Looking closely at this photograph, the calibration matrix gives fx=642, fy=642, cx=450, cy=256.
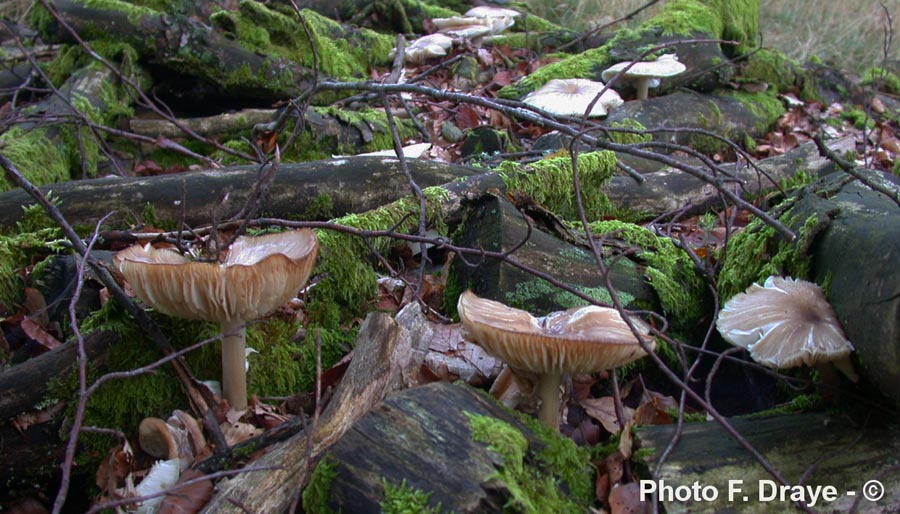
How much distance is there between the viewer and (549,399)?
89.9 inches

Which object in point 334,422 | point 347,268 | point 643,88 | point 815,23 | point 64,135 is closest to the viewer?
point 334,422

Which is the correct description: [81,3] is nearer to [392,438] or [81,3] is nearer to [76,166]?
[76,166]

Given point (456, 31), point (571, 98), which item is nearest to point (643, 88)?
point (571, 98)

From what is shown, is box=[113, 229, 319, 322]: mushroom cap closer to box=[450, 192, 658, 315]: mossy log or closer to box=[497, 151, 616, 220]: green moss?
box=[450, 192, 658, 315]: mossy log

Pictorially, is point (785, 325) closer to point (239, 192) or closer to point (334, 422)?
point (334, 422)

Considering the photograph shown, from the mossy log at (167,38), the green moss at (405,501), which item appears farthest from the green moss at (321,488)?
Result: the mossy log at (167,38)

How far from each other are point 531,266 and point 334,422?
1.23 m

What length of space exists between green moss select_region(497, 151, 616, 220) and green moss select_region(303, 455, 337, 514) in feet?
6.82

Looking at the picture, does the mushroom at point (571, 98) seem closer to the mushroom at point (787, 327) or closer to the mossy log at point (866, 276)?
the mossy log at point (866, 276)

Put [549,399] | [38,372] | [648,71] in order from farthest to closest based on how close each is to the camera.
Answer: [648,71] → [38,372] → [549,399]

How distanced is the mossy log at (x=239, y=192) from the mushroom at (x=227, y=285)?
137 centimetres

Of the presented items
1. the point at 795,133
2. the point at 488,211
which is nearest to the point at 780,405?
the point at 488,211

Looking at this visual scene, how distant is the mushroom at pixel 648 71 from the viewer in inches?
235

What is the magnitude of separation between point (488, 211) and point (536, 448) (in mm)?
1409
